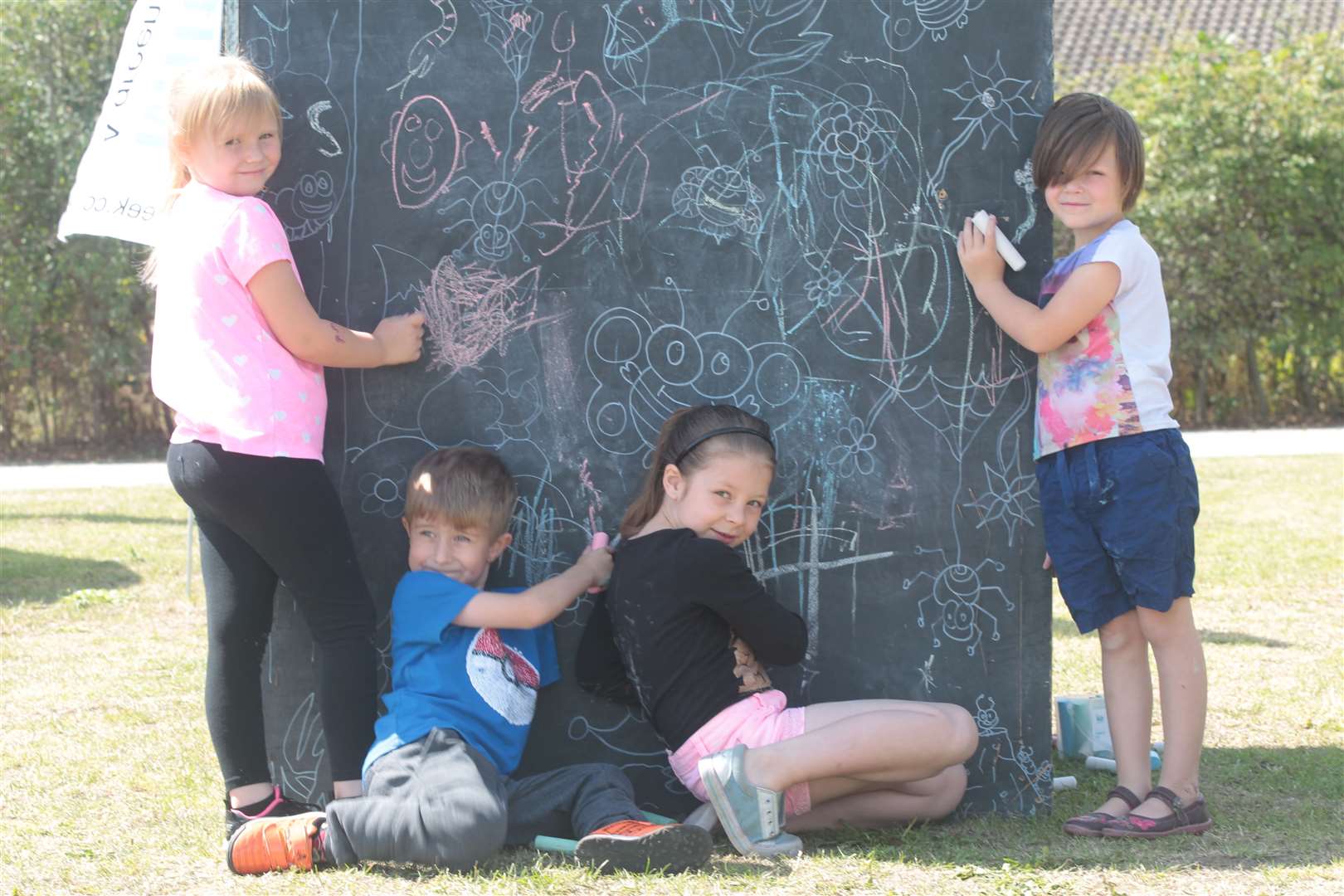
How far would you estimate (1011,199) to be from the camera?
366cm

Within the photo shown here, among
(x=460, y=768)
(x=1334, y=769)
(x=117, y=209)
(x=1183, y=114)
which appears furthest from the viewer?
(x=1183, y=114)

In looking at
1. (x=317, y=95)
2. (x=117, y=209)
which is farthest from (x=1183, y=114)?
(x=317, y=95)

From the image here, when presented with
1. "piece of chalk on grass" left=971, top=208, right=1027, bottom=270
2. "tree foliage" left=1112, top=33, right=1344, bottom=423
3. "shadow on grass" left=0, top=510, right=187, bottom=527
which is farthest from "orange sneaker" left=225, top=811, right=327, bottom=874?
"tree foliage" left=1112, top=33, right=1344, bottom=423

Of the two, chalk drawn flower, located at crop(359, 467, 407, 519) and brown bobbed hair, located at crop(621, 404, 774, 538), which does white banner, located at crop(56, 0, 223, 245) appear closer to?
chalk drawn flower, located at crop(359, 467, 407, 519)

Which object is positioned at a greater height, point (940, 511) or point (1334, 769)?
point (940, 511)

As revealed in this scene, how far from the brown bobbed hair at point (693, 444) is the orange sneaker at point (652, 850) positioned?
0.78 m

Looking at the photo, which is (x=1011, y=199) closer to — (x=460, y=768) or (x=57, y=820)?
(x=460, y=768)

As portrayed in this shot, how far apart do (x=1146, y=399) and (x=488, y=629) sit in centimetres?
165

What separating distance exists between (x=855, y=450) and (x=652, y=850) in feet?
3.77

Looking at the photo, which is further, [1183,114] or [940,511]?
[1183,114]

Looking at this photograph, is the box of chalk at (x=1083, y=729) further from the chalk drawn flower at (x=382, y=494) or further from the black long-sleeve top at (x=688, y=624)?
the chalk drawn flower at (x=382, y=494)

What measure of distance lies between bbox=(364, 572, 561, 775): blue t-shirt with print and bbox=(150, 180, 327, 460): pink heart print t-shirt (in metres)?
0.45

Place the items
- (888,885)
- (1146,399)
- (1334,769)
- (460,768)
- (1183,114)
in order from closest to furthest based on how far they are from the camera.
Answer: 1. (888,885)
2. (460,768)
3. (1146,399)
4. (1334,769)
5. (1183,114)

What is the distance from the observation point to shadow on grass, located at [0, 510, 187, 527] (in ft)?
31.7
